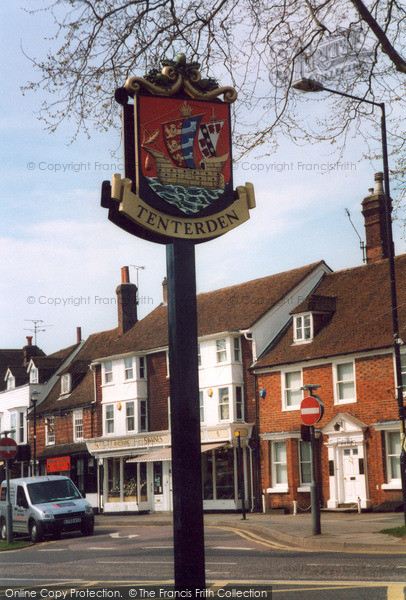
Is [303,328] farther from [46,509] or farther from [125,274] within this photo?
[125,274]

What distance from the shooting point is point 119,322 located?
4706 cm

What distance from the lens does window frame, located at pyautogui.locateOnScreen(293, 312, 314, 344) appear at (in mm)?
33362

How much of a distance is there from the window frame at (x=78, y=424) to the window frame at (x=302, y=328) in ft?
57.6

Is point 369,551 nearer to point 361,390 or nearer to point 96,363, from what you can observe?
point 361,390

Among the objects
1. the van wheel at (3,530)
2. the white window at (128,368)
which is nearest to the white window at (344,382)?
the van wheel at (3,530)

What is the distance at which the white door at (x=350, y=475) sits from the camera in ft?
96.2

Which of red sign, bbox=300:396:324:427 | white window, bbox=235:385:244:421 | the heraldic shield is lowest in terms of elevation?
red sign, bbox=300:396:324:427

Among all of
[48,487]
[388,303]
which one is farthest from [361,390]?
[48,487]

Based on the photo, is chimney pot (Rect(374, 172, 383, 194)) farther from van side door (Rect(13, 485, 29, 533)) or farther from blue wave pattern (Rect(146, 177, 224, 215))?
blue wave pattern (Rect(146, 177, 224, 215))

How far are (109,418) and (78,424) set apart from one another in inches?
158

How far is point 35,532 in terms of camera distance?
2342cm

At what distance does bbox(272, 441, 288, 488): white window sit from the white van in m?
10.7

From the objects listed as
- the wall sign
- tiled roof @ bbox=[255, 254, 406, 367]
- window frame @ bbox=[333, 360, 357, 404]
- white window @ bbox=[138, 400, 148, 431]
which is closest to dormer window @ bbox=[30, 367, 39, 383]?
white window @ bbox=[138, 400, 148, 431]

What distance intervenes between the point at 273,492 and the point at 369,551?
18333 mm
